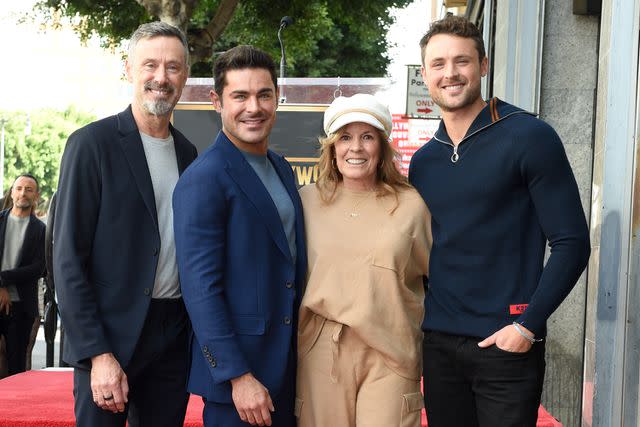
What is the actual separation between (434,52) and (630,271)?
4.24 ft

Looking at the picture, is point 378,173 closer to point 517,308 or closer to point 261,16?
point 517,308

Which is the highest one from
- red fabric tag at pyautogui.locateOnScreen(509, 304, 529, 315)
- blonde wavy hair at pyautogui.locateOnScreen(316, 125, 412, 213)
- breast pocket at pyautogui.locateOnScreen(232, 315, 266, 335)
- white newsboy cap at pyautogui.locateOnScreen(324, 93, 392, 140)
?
white newsboy cap at pyautogui.locateOnScreen(324, 93, 392, 140)

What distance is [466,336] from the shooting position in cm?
327

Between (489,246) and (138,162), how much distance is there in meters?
1.29

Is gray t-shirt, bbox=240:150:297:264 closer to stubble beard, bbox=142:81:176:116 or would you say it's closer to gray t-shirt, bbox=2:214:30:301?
stubble beard, bbox=142:81:176:116

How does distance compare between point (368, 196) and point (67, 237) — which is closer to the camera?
point (67, 237)

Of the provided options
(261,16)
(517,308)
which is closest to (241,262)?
(517,308)

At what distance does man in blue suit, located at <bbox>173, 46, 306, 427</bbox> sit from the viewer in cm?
315

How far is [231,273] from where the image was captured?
3.23 m

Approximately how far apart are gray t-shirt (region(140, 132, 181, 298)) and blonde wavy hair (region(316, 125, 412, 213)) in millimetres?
569

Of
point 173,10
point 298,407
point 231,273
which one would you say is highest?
point 173,10

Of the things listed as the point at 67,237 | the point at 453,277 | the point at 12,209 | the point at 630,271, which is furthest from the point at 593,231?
the point at 12,209

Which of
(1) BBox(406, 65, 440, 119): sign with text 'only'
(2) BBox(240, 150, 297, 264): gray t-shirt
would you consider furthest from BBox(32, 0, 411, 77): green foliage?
(2) BBox(240, 150, 297, 264): gray t-shirt

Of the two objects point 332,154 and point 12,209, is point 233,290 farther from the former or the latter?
point 12,209
